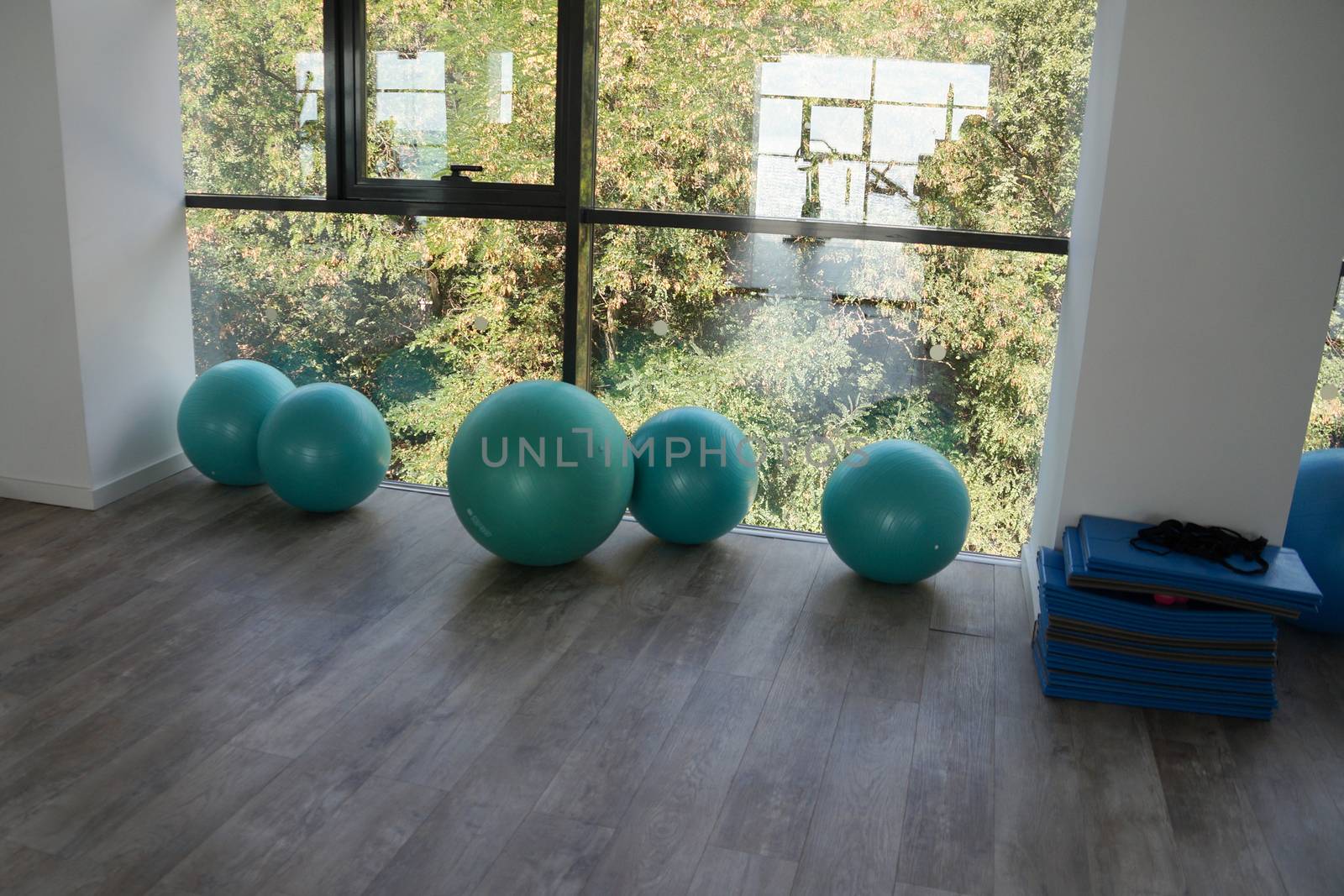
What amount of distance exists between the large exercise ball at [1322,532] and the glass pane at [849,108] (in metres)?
1.15

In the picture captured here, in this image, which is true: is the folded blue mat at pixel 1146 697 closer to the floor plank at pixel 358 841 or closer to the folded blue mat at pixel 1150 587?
the folded blue mat at pixel 1150 587

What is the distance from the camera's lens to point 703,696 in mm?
2877

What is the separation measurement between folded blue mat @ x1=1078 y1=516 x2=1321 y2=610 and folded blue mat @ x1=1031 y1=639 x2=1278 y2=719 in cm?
28

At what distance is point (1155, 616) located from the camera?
9.47 feet

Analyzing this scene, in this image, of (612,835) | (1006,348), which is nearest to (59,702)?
(612,835)

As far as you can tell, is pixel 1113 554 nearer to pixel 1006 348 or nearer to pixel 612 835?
pixel 1006 348

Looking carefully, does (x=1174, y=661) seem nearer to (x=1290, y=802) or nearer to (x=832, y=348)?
(x=1290, y=802)

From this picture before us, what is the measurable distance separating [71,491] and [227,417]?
0.62 m

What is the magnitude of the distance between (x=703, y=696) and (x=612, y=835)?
0.65 meters

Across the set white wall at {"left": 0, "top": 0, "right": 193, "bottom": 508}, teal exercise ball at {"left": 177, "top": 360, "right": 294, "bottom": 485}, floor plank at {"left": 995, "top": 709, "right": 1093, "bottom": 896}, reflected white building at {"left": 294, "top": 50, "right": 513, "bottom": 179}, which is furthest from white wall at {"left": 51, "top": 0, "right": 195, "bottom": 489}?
floor plank at {"left": 995, "top": 709, "right": 1093, "bottom": 896}

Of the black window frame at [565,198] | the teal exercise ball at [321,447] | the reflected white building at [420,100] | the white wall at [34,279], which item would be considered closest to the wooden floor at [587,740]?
the teal exercise ball at [321,447]

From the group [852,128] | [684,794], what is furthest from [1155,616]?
[852,128]

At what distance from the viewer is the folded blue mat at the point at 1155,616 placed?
286cm

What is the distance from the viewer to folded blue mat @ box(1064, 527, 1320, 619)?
2822 mm
